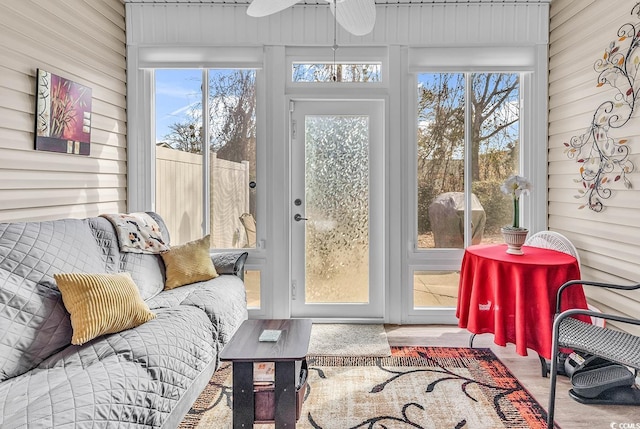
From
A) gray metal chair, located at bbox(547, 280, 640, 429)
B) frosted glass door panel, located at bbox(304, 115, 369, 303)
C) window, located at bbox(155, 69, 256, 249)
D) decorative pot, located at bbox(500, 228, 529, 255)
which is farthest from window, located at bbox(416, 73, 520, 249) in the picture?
window, located at bbox(155, 69, 256, 249)

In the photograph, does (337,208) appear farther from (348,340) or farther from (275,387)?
(275,387)

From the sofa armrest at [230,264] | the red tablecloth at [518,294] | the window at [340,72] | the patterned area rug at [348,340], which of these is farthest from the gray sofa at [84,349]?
the window at [340,72]

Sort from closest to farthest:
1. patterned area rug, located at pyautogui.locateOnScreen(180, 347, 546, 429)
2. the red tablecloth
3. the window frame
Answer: patterned area rug, located at pyautogui.locateOnScreen(180, 347, 546, 429) < the red tablecloth < the window frame

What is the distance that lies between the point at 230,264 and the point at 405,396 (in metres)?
1.58

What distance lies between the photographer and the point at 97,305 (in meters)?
1.86

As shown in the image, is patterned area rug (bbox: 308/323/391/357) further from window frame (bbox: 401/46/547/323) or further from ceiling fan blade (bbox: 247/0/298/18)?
ceiling fan blade (bbox: 247/0/298/18)

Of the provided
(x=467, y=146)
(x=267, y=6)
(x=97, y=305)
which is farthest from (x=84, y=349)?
(x=467, y=146)

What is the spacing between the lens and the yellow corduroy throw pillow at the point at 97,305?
5.91 ft

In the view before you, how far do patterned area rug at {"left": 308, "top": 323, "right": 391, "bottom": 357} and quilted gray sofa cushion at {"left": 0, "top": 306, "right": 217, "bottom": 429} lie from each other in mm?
1117

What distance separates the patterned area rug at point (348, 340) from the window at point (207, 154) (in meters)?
1.00

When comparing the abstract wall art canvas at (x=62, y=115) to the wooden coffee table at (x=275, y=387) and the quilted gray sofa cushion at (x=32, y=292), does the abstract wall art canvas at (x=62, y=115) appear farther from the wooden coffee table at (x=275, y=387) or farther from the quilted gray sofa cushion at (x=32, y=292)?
the wooden coffee table at (x=275, y=387)

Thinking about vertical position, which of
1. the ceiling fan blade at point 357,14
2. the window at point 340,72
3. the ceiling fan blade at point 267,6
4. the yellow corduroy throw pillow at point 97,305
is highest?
the window at point 340,72

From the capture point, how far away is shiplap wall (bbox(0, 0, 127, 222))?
2.23 metres

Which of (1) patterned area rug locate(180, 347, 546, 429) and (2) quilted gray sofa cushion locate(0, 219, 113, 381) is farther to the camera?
(1) patterned area rug locate(180, 347, 546, 429)
